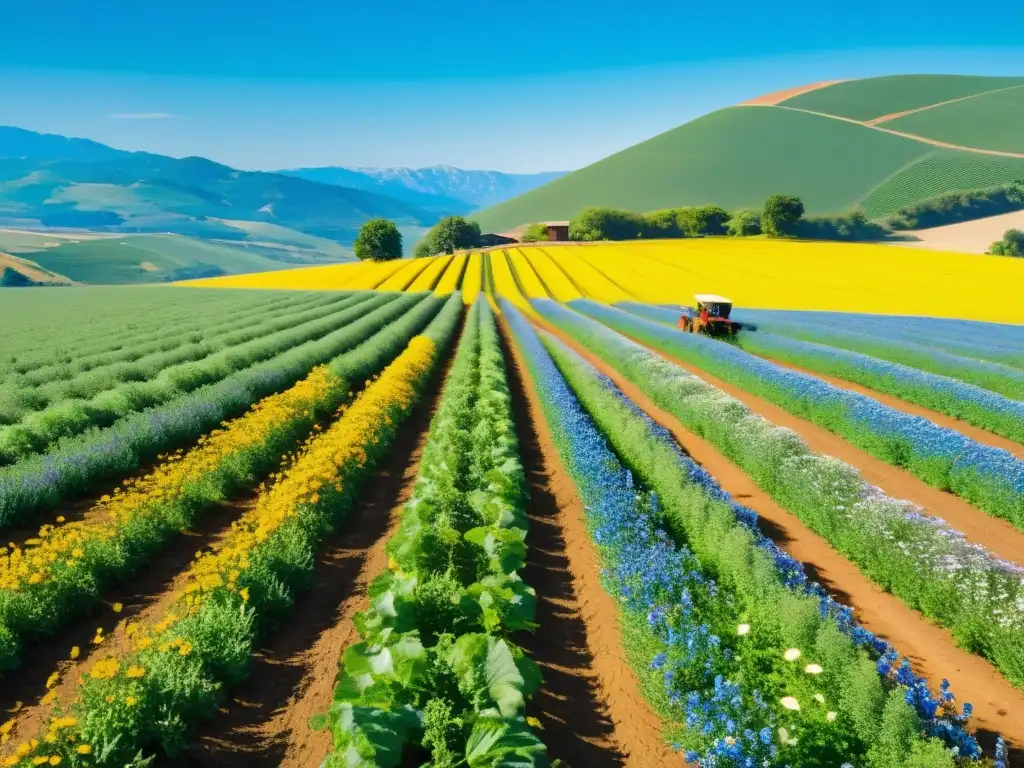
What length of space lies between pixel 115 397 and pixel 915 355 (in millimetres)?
29040

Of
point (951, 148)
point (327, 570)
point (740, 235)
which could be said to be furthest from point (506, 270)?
point (951, 148)

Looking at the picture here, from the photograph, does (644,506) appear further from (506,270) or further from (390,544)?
(506,270)

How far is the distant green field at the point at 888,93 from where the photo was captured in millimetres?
175000

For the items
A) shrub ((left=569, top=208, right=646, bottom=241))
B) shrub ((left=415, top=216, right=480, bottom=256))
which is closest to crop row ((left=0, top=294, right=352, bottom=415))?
shrub ((left=415, top=216, right=480, bottom=256))

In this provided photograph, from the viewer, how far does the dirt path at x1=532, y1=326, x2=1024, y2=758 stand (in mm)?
6312

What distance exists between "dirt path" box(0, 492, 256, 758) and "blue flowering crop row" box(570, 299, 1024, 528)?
14.7 m

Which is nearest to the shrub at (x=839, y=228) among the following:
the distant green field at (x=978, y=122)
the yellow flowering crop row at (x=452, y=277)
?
the yellow flowering crop row at (x=452, y=277)

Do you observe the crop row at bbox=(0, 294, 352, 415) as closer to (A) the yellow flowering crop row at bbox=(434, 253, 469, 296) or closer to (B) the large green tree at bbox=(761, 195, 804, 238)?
(A) the yellow flowering crop row at bbox=(434, 253, 469, 296)

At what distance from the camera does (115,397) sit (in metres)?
16.5

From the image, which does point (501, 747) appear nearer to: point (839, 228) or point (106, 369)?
point (106, 369)

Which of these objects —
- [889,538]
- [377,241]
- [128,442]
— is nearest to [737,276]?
[889,538]

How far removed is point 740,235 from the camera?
3775 inches

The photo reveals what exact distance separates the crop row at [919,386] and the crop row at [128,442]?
827 inches

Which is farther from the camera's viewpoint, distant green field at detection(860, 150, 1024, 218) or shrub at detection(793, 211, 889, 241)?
distant green field at detection(860, 150, 1024, 218)
